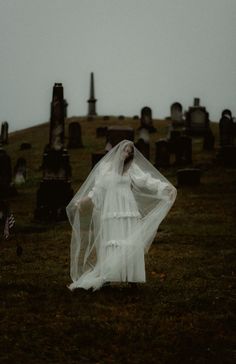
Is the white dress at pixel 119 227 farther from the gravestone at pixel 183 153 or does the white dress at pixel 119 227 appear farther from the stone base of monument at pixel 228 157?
the gravestone at pixel 183 153

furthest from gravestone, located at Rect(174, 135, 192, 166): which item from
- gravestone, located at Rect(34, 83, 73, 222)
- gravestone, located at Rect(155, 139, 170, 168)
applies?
gravestone, located at Rect(34, 83, 73, 222)

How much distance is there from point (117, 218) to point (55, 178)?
6.95 m

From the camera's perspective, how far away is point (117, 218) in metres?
7.96

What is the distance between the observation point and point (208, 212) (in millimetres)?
14594

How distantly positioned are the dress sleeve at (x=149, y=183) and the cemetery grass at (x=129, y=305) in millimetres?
1377

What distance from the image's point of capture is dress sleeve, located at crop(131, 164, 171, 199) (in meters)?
8.30

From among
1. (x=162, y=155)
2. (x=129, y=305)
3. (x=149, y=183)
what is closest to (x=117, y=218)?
(x=149, y=183)

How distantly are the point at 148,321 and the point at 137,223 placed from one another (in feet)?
5.43

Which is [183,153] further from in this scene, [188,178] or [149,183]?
[149,183]

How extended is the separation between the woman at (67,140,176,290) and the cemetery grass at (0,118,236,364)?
0.34 metres

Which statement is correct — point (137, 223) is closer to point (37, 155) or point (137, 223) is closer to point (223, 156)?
point (223, 156)

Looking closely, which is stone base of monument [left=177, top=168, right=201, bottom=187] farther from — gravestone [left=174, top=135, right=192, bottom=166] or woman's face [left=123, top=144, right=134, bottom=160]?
woman's face [left=123, top=144, right=134, bottom=160]

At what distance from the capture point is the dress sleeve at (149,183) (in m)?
8.30

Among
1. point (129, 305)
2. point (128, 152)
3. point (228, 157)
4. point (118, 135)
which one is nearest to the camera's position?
point (129, 305)
